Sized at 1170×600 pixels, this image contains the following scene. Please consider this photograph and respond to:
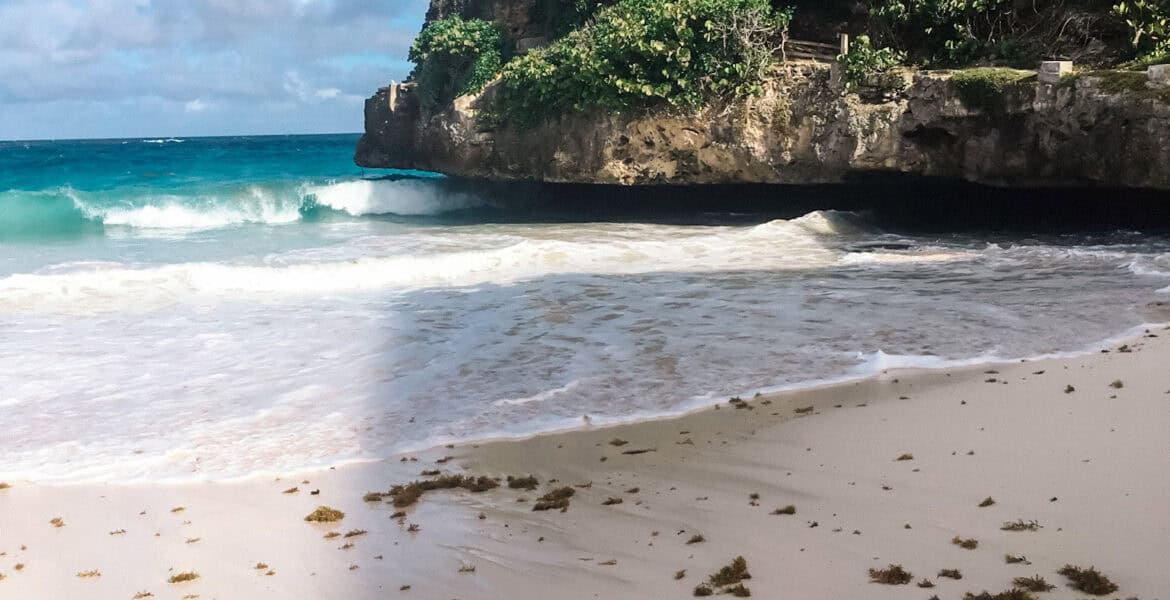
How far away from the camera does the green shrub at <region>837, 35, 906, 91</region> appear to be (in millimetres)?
17234

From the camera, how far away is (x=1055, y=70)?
49.6 feet

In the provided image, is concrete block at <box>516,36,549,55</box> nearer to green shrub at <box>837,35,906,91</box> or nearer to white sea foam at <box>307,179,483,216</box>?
white sea foam at <box>307,179,483,216</box>

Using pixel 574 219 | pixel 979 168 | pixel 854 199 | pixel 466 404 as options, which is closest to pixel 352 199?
pixel 574 219

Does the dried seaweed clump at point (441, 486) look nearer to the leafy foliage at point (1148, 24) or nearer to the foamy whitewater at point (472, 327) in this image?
the foamy whitewater at point (472, 327)

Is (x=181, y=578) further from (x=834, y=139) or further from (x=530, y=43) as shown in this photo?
(x=530, y=43)

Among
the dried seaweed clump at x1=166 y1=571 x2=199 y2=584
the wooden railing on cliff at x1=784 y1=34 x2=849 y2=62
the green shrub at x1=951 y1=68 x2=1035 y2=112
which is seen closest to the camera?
the dried seaweed clump at x1=166 y1=571 x2=199 y2=584

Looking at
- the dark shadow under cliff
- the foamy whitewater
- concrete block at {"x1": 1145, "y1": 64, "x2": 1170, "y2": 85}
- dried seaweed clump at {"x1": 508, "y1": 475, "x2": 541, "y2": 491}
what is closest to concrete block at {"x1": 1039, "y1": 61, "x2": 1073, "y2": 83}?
concrete block at {"x1": 1145, "y1": 64, "x2": 1170, "y2": 85}

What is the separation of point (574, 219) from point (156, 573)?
1869 cm

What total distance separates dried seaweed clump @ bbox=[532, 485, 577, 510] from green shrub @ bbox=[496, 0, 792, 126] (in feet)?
44.0

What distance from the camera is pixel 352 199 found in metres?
28.2

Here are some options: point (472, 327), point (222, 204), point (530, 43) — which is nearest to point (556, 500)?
point (472, 327)

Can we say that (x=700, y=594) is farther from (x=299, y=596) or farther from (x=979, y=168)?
(x=979, y=168)

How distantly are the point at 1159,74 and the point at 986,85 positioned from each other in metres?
2.48

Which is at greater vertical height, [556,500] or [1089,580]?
[1089,580]
